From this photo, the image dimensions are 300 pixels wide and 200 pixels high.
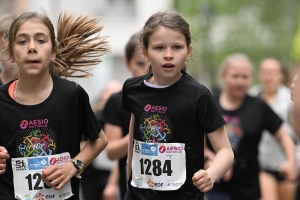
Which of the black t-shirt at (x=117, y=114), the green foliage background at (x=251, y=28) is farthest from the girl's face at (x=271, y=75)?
the green foliage background at (x=251, y=28)

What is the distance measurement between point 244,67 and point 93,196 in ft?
8.70

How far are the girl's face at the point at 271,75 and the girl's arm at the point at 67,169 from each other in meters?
6.10

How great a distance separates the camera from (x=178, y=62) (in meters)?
5.56

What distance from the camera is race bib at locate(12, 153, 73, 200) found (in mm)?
5590

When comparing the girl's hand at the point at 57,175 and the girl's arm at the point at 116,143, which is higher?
the girl's hand at the point at 57,175

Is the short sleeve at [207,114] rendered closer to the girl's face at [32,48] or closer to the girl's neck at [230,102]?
the girl's face at [32,48]

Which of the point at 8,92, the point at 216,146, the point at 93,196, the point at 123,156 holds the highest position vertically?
the point at 8,92

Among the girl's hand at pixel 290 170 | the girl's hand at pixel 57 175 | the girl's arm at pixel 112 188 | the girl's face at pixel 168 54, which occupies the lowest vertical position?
the girl's arm at pixel 112 188

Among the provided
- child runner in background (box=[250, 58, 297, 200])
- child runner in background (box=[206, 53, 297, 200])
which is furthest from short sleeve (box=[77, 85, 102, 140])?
child runner in background (box=[250, 58, 297, 200])

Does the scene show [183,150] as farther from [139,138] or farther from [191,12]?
[191,12]

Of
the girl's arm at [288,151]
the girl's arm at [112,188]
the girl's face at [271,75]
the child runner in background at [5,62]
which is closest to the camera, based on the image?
the child runner in background at [5,62]

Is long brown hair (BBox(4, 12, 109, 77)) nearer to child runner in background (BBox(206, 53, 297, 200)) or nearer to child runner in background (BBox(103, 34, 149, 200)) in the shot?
child runner in background (BBox(103, 34, 149, 200))

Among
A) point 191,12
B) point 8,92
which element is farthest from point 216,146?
point 191,12

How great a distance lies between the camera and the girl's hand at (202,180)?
5077 mm
